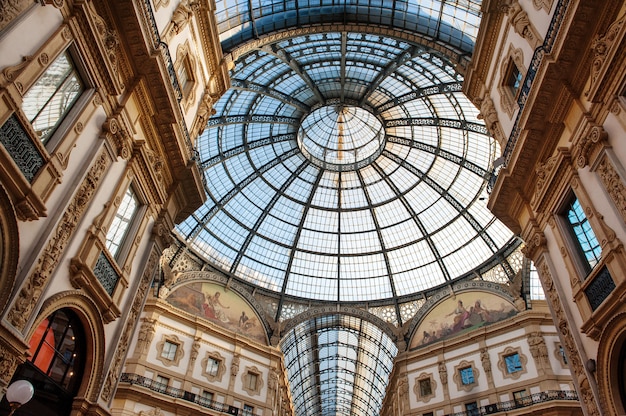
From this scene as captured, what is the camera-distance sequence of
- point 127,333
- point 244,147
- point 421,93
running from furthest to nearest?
point 244,147, point 421,93, point 127,333

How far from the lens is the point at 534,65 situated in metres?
13.8

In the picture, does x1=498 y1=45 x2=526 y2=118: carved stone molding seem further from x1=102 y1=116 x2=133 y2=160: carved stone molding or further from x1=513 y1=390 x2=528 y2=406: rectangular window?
x1=513 y1=390 x2=528 y2=406: rectangular window

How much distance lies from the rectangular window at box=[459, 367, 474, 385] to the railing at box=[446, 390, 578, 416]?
6.59 feet

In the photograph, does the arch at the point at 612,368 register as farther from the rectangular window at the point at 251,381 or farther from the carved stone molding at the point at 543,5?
the rectangular window at the point at 251,381

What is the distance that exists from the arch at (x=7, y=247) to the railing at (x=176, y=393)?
19.8m

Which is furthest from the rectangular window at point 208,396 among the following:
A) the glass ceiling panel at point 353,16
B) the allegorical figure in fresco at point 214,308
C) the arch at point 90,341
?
the glass ceiling panel at point 353,16

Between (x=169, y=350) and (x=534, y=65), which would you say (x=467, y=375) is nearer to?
(x=169, y=350)

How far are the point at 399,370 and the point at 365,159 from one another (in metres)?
18.5

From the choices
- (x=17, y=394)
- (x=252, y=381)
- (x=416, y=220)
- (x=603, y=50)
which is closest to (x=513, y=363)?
(x=416, y=220)

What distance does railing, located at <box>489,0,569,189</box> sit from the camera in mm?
12156

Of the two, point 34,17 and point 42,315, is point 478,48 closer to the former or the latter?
point 34,17

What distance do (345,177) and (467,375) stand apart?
65.6 feet

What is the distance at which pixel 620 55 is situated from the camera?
10.4m

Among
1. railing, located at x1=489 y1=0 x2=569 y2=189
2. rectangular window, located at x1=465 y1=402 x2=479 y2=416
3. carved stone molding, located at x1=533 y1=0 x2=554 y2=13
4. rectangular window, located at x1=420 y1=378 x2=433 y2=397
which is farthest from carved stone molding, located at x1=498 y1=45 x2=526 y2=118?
rectangular window, located at x1=420 y1=378 x2=433 y2=397
